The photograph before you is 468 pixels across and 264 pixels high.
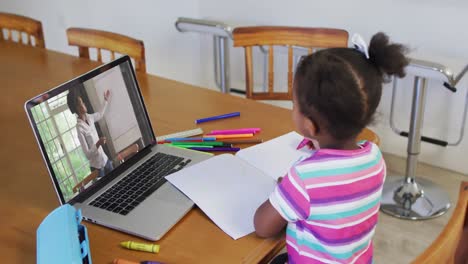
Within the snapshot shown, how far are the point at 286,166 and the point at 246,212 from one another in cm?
22

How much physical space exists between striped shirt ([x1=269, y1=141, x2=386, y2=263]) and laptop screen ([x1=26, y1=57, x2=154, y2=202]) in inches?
16.1

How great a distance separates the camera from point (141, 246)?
3.30 ft

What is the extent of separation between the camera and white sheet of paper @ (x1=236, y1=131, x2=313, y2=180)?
1.27 meters

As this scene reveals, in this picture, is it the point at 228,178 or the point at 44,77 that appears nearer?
the point at 228,178

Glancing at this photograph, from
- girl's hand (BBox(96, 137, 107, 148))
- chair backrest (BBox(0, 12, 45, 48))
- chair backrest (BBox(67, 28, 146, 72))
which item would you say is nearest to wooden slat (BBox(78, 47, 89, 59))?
chair backrest (BBox(67, 28, 146, 72))

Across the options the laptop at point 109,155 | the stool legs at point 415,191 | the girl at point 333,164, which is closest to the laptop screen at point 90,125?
the laptop at point 109,155

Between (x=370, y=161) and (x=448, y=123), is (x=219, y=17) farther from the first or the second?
(x=370, y=161)

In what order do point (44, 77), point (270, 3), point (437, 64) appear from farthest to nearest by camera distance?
point (270, 3) < point (437, 64) < point (44, 77)

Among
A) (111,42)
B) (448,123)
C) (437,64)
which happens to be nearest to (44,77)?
(111,42)

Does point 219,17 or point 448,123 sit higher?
point 219,17

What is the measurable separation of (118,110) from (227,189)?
0.32m

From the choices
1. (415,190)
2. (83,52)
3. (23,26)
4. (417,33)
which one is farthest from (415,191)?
(23,26)

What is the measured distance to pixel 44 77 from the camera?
1.92 m

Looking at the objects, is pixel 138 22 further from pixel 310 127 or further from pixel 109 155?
pixel 310 127
